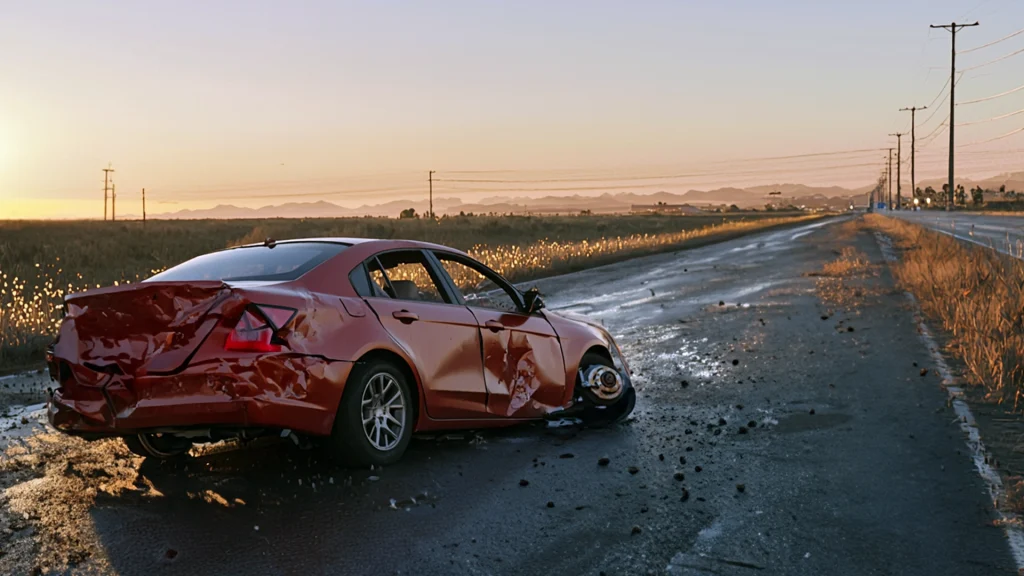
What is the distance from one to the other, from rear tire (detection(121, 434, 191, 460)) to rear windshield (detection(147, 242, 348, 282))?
1.05 m

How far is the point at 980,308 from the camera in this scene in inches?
476

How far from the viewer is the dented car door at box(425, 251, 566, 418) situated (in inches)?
279

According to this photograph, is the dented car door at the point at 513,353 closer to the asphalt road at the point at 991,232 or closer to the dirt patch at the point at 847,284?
the dirt patch at the point at 847,284

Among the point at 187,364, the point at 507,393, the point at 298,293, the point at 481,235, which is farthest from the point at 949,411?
the point at 481,235

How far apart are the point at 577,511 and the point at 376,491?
1.24 m

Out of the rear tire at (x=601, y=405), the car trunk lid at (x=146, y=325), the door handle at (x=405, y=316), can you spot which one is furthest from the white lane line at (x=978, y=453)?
the car trunk lid at (x=146, y=325)

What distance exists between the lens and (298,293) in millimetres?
5770

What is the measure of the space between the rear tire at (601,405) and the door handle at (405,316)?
1.97 meters

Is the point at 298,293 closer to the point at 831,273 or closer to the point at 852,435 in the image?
the point at 852,435

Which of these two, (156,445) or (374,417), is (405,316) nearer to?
(374,417)

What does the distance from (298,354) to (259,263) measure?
3.36 feet

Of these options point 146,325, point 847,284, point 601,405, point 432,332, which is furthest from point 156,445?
point 847,284

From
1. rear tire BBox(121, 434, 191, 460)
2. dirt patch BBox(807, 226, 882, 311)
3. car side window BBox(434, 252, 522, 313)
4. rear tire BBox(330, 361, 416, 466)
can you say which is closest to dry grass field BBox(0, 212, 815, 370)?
rear tire BBox(121, 434, 191, 460)

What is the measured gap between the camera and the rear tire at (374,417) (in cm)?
588
